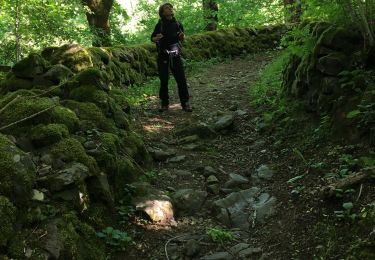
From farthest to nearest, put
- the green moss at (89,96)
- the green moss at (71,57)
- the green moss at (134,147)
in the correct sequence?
the green moss at (71,57), the green moss at (89,96), the green moss at (134,147)

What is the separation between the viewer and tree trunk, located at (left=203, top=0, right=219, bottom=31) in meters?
19.9

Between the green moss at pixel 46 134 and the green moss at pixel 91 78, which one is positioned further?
the green moss at pixel 91 78

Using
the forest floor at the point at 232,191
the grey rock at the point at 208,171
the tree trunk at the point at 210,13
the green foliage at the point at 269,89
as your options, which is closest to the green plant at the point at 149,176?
the forest floor at the point at 232,191

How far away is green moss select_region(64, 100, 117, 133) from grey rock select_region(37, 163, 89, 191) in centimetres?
131

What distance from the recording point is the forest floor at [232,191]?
383 cm

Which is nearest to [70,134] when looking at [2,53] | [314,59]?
[314,59]

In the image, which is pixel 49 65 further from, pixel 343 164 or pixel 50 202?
pixel 343 164

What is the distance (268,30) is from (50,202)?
1668 cm

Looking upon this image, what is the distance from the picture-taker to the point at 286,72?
25.7 ft

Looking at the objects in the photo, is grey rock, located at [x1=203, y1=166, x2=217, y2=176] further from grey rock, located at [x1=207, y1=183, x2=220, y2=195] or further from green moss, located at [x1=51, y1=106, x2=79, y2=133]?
green moss, located at [x1=51, y1=106, x2=79, y2=133]

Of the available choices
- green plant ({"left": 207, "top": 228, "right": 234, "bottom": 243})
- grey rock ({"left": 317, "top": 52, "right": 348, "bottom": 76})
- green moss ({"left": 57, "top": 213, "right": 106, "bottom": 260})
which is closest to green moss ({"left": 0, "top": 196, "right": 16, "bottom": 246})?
green moss ({"left": 57, "top": 213, "right": 106, "bottom": 260})

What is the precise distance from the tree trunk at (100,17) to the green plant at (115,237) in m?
9.91

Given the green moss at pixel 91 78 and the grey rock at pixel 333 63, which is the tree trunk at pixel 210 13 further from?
the grey rock at pixel 333 63

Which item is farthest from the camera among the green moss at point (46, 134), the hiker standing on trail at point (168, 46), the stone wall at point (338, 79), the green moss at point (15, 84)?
the hiker standing on trail at point (168, 46)
